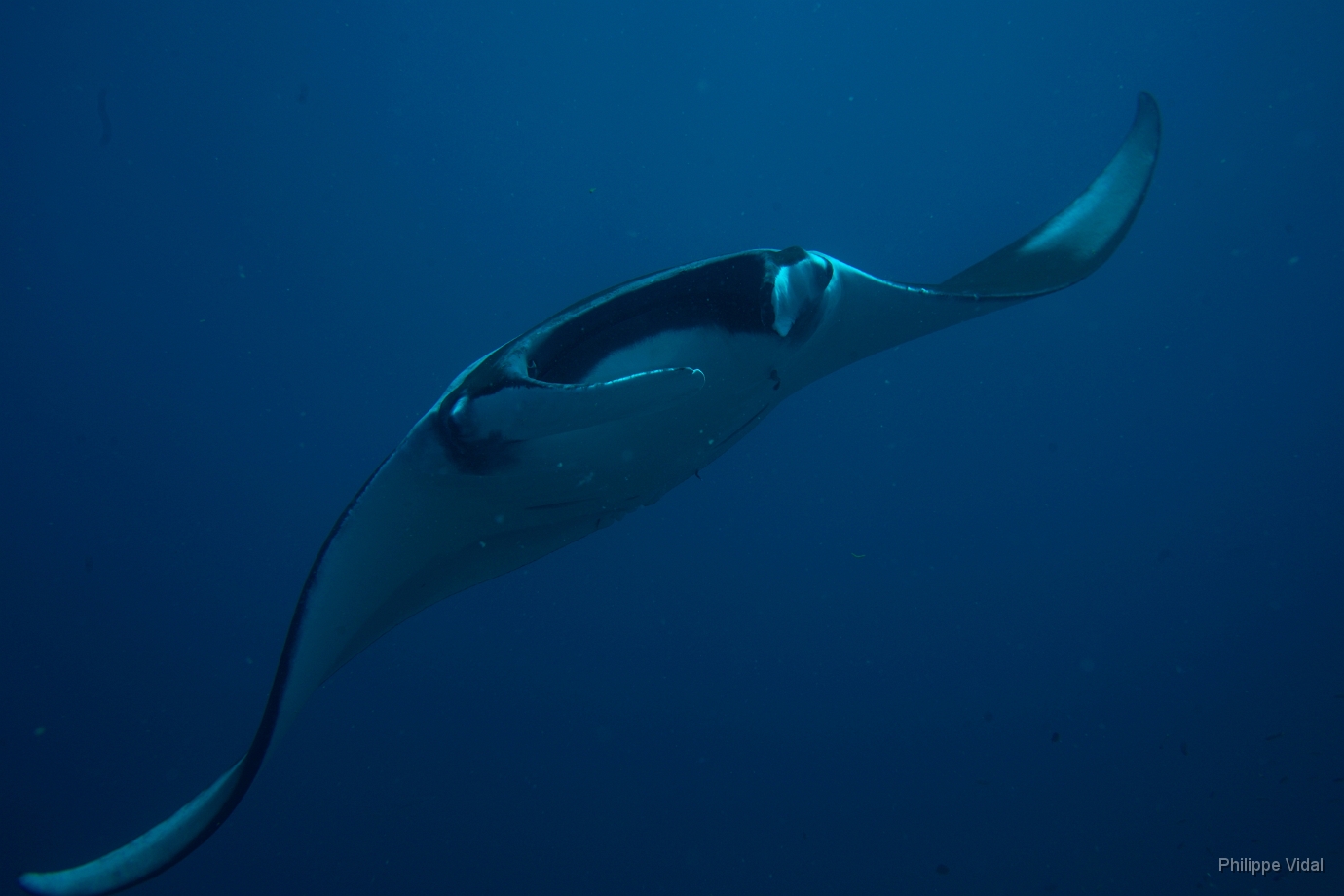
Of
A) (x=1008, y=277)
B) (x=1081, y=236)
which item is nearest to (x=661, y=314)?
(x=1008, y=277)

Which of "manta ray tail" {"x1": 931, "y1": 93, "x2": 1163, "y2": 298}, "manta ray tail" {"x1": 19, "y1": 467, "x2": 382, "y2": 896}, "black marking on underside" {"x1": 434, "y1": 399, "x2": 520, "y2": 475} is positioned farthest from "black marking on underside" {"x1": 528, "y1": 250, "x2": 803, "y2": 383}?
"manta ray tail" {"x1": 931, "y1": 93, "x2": 1163, "y2": 298}

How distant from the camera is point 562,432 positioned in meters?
1.14

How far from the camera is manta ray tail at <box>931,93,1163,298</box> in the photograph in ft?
6.07

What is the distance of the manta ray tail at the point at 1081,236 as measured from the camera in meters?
1.85

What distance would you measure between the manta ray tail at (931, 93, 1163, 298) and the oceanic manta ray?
1.4 inches

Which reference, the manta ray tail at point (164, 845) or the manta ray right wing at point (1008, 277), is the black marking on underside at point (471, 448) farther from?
the manta ray right wing at point (1008, 277)

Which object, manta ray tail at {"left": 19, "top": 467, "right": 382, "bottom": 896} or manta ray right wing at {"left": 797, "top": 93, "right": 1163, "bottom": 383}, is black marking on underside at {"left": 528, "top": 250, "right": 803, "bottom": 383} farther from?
manta ray tail at {"left": 19, "top": 467, "right": 382, "bottom": 896}

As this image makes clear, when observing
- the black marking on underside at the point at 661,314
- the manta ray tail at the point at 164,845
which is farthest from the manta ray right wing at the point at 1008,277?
the manta ray tail at the point at 164,845

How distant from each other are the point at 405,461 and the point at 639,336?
0.50 m

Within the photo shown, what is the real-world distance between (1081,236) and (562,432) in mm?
1945

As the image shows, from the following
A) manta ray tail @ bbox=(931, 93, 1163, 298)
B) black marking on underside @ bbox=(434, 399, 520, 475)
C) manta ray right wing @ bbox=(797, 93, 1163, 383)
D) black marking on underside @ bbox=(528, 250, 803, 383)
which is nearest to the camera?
black marking on underside @ bbox=(434, 399, 520, 475)

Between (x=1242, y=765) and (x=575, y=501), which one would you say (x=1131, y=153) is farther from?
(x=1242, y=765)

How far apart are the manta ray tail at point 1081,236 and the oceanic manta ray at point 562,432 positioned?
3 cm

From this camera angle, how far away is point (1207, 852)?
6328 mm
